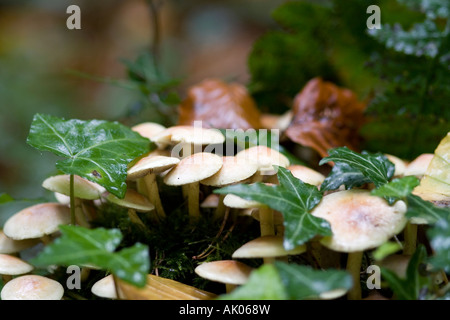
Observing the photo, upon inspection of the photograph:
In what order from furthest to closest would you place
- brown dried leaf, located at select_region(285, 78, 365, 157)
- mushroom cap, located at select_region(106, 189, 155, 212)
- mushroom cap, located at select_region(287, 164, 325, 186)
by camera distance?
1. brown dried leaf, located at select_region(285, 78, 365, 157)
2. mushroom cap, located at select_region(287, 164, 325, 186)
3. mushroom cap, located at select_region(106, 189, 155, 212)

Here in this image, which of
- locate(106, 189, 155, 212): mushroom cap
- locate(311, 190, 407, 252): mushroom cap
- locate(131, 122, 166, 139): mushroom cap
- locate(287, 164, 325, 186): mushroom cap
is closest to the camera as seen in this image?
locate(311, 190, 407, 252): mushroom cap

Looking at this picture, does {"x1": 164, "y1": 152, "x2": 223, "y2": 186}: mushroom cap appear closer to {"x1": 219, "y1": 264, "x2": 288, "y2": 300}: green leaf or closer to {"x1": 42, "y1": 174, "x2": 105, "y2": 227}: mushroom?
{"x1": 42, "y1": 174, "x2": 105, "y2": 227}: mushroom

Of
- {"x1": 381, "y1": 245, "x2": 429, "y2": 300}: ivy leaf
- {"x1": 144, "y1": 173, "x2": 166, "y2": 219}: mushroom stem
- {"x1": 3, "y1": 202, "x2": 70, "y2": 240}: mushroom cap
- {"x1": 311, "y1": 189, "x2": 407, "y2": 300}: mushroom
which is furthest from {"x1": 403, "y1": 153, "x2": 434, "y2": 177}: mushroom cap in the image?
{"x1": 3, "y1": 202, "x2": 70, "y2": 240}: mushroom cap

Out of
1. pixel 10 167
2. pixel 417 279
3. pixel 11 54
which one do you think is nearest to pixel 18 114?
pixel 10 167

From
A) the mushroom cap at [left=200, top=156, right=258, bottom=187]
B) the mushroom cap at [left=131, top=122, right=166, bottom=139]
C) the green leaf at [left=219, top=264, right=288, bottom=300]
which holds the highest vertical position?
the mushroom cap at [left=131, top=122, right=166, bottom=139]

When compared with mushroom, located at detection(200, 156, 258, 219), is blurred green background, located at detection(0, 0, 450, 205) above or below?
above

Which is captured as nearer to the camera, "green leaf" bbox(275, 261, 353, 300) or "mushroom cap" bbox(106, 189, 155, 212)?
"green leaf" bbox(275, 261, 353, 300)

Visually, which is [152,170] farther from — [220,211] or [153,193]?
[220,211]

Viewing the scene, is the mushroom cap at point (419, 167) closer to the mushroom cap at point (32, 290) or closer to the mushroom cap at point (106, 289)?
the mushroom cap at point (106, 289)
